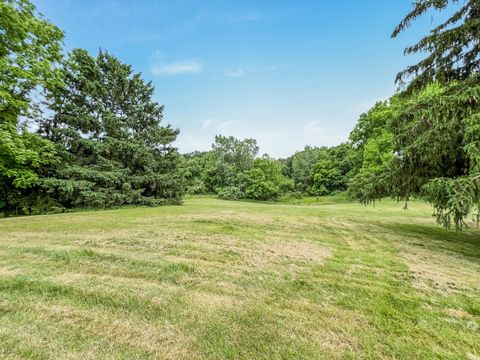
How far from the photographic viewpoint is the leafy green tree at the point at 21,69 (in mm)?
7488

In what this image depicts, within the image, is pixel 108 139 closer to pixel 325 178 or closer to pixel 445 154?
pixel 445 154

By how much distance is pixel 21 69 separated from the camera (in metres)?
7.66

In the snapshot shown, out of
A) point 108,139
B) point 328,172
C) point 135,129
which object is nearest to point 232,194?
point 328,172

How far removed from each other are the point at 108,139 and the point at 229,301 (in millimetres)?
15192

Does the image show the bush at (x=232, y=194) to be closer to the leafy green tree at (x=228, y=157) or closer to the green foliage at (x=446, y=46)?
the leafy green tree at (x=228, y=157)

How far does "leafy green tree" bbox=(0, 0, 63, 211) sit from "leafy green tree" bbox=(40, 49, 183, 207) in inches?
78.8

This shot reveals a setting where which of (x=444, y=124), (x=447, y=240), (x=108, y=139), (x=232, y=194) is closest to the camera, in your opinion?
(x=444, y=124)

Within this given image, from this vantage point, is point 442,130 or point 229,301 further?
point 442,130

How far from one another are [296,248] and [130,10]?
15572mm

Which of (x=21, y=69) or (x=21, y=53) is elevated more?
(x=21, y=53)

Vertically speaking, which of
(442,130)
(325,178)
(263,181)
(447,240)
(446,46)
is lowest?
(447,240)

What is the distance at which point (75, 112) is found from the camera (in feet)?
45.0

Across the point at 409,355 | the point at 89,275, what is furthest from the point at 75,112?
the point at 409,355

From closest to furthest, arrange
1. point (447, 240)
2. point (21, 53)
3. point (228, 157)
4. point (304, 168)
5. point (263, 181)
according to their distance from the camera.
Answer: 1. point (447, 240)
2. point (21, 53)
3. point (263, 181)
4. point (228, 157)
5. point (304, 168)
